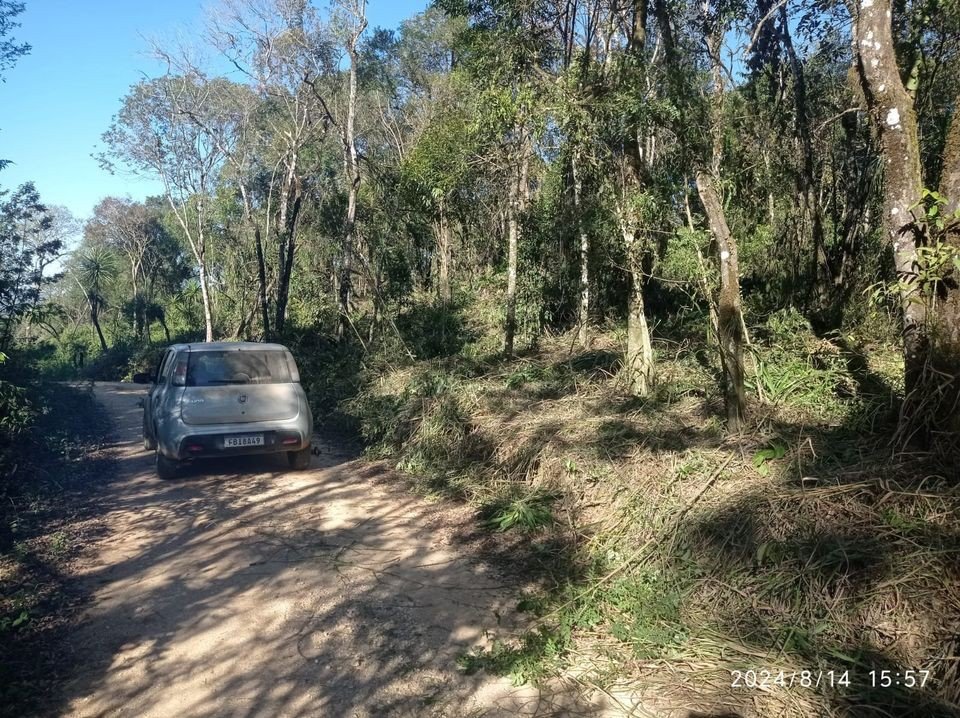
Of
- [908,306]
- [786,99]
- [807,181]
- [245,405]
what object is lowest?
[245,405]

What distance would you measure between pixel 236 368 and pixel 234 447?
100 centimetres

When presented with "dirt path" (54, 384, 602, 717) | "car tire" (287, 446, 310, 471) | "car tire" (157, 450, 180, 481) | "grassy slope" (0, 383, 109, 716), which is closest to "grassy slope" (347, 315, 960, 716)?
"dirt path" (54, 384, 602, 717)

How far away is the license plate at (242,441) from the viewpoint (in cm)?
807

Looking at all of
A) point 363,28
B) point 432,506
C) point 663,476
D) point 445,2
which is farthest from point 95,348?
point 663,476

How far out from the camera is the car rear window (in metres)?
8.25

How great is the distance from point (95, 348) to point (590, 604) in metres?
39.7

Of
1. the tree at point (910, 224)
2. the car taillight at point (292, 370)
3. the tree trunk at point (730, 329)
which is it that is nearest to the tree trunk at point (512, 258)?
the car taillight at point (292, 370)

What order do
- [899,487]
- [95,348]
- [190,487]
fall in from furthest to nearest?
[95,348] < [190,487] < [899,487]

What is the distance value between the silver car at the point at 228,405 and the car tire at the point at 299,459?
16mm

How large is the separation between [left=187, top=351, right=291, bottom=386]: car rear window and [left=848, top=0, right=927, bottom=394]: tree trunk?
6665 mm

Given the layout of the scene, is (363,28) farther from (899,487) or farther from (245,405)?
(899,487)

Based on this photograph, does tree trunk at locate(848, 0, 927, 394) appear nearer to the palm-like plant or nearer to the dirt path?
the dirt path

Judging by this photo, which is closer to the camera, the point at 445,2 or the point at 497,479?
the point at 497,479

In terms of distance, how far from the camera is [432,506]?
757 centimetres
